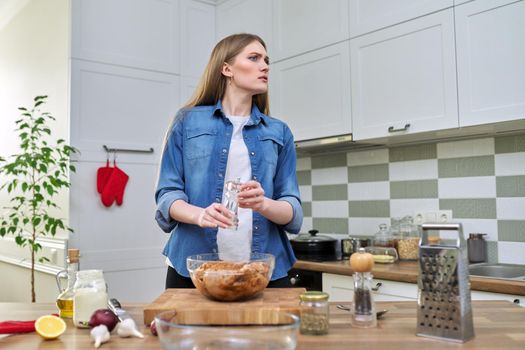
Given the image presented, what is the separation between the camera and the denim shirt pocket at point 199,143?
156 centimetres

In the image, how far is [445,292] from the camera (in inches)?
39.2

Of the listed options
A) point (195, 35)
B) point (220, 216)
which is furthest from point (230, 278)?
point (195, 35)

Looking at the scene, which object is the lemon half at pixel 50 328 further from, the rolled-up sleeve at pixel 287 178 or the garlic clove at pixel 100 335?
the rolled-up sleeve at pixel 287 178

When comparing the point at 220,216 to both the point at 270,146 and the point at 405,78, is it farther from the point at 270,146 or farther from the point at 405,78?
the point at 405,78

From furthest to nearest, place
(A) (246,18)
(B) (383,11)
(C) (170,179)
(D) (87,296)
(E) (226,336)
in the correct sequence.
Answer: (A) (246,18)
(B) (383,11)
(C) (170,179)
(D) (87,296)
(E) (226,336)

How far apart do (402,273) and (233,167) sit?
41.1 inches

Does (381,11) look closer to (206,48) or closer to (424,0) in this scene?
(424,0)

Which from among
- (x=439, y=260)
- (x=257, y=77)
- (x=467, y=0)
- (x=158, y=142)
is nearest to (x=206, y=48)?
(x=158, y=142)

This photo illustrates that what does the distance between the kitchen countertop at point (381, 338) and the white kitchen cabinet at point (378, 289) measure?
0.96m

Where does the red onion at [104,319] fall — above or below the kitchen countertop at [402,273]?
above

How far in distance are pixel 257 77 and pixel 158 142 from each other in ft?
6.58

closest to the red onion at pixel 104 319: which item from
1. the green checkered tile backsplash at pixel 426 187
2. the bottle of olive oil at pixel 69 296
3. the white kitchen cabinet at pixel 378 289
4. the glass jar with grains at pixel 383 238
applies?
the bottle of olive oil at pixel 69 296

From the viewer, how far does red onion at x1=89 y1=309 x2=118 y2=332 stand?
1065 millimetres

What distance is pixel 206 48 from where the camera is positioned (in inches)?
148
